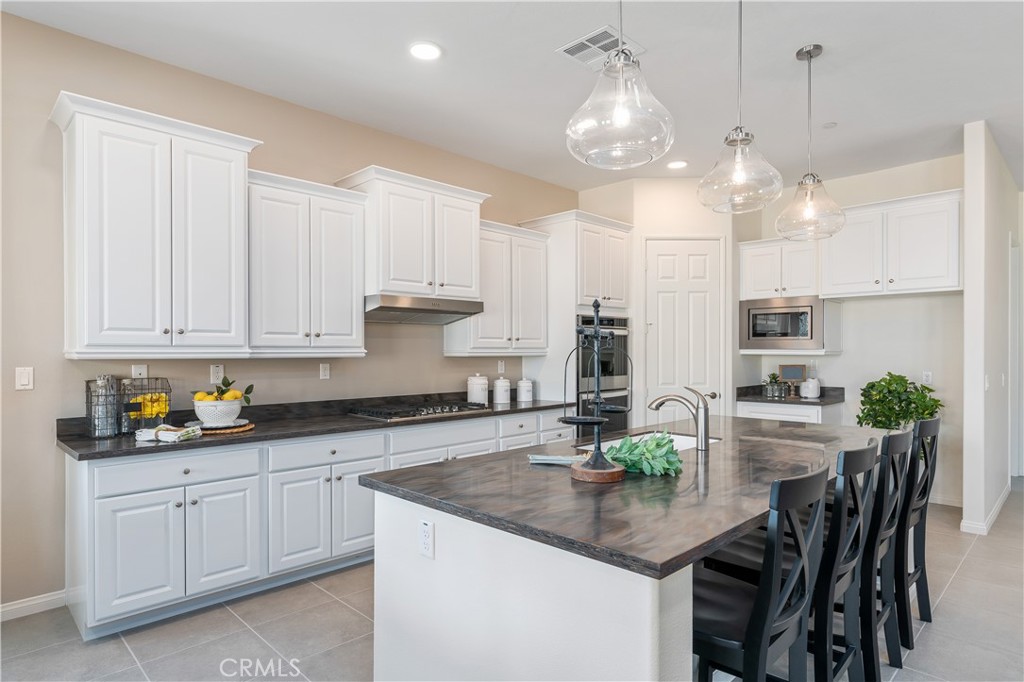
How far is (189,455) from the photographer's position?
2855 millimetres

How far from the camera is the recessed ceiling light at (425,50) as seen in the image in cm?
312

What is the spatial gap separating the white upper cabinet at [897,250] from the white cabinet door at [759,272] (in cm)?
40

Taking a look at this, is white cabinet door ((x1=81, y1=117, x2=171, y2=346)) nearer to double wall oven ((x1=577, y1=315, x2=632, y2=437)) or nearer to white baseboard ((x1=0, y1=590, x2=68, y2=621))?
white baseboard ((x1=0, y1=590, x2=68, y2=621))

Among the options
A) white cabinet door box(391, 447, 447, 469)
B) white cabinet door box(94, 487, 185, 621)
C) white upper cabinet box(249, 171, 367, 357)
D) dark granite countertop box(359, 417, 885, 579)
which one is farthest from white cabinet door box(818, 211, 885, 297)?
white cabinet door box(94, 487, 185, 621)

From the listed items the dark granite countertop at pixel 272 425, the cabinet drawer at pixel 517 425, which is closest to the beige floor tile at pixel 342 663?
the dark granite countertop at pixel 272 425

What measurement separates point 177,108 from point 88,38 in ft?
1.59

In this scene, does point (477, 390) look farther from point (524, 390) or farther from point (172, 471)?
point (172, 471)

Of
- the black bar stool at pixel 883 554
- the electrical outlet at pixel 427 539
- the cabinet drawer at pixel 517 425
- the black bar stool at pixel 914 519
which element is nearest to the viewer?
the electrical outlet at pixel 427 539

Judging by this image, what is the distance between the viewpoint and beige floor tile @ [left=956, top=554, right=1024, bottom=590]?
331cm

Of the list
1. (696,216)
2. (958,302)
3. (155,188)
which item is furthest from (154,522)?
(958,302)

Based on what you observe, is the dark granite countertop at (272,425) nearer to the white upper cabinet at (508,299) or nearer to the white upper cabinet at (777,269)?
the white upper cabinet at (508,299)

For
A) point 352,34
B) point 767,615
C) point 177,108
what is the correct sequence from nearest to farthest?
point 767,615
point 352,34
point 177,108

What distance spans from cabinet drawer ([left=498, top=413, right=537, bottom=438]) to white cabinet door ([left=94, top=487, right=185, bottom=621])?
2.14 metres

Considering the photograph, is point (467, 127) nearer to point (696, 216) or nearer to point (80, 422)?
point (696, 216)
